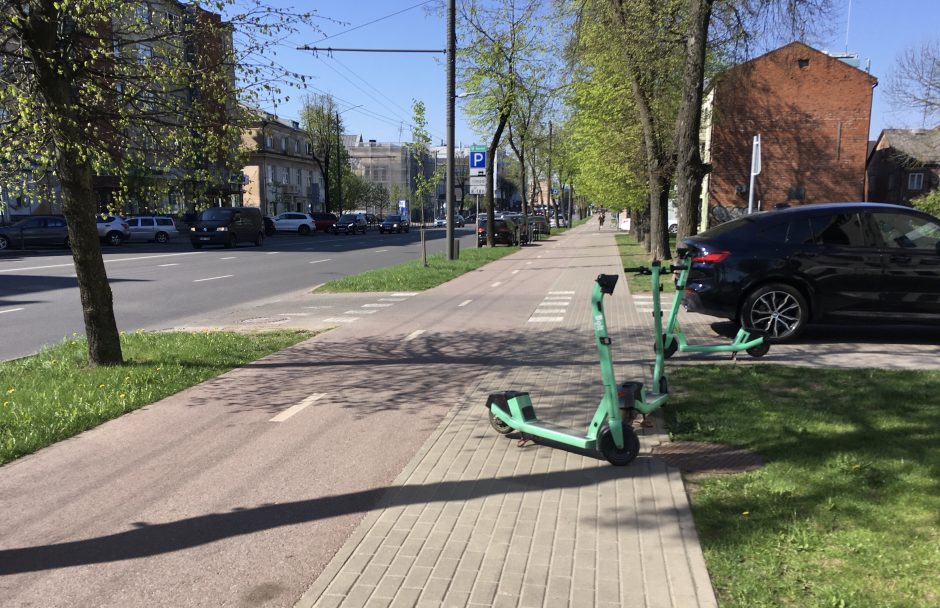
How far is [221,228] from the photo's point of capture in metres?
32.2

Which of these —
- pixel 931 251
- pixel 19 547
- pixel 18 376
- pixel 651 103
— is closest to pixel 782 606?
pixel 19 547

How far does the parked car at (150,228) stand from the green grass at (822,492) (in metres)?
39.7

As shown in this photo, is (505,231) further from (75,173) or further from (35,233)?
(75,173)

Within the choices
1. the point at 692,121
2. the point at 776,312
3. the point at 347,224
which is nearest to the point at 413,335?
the point at 776,312

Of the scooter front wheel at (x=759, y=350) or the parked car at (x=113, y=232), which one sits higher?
the parked car at (x=113, y=232)

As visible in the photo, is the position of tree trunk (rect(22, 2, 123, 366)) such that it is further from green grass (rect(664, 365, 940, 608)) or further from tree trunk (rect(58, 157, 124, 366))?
green grass (rect(664, 365, 940, 608))

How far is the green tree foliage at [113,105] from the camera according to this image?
20.2 ft

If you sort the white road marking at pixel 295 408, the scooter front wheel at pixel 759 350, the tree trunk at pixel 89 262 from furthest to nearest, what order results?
the scooter front wheel at pixel 759 350
the tree trunk at pixel 89 262
the white road marking at pixel 295 408

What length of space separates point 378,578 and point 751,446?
2846 mm

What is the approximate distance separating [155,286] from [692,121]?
1336 centimetres

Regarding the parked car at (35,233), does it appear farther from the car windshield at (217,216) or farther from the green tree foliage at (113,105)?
the green tree foliage at (113,105)

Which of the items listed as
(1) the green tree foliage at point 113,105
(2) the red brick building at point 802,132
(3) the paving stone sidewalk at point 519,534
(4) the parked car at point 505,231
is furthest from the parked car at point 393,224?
(3) the paving stone sidewalk at point 519,534

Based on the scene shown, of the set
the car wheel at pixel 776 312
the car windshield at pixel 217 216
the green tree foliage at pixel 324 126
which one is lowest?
the car wheel at pixel 776 312

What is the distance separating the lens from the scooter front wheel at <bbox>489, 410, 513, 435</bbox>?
16.2ft
